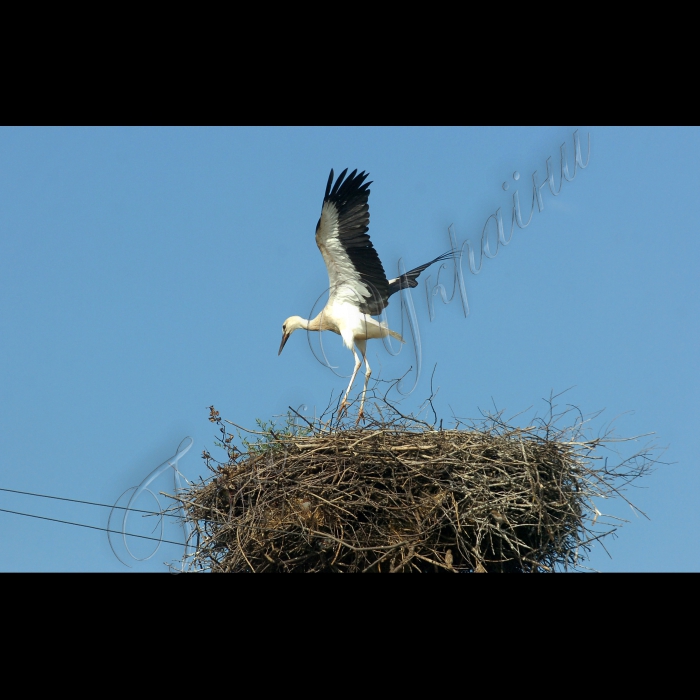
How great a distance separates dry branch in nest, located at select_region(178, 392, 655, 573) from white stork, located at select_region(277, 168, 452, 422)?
7.15ft

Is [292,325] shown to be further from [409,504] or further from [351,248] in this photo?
[409,504]

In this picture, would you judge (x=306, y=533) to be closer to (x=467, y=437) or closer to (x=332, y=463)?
(x=332, y=463)

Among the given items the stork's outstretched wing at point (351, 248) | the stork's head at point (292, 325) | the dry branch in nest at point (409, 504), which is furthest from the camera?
the stork's head at point (292, 325)

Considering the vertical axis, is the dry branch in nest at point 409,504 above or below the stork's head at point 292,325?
below

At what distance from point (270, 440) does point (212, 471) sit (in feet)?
1.64

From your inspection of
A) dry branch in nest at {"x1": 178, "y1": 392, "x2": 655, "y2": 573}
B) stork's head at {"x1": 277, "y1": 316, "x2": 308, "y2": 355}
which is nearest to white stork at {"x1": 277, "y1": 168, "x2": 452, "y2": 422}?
stork's head at {"x1": 277, "y1": 316, "x2": 308, "y2": 355}

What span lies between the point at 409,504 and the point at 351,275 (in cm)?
325

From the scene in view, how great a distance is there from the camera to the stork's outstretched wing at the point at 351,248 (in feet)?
27.3

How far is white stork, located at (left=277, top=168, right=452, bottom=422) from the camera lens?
8.36 metres

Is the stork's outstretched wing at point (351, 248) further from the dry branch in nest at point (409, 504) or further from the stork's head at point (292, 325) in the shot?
the dry branch in nest at point (409, 504)

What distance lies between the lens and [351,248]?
8.52m

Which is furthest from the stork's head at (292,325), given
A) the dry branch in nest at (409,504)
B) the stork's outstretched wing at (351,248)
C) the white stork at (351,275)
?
the dry branch in nest at (409,504)

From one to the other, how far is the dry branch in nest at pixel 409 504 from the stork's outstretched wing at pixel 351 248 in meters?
2.52

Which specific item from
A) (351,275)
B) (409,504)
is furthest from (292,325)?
(409,504)
